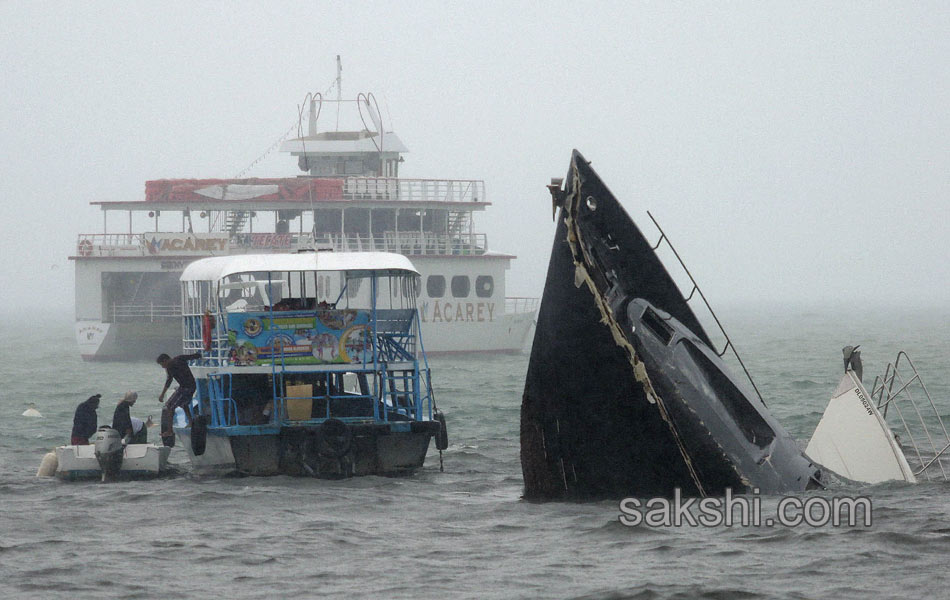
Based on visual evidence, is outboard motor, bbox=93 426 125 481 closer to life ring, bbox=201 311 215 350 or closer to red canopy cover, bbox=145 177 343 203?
life ring, bbox=201 311 215 350

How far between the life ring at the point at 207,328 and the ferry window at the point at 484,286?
115ft

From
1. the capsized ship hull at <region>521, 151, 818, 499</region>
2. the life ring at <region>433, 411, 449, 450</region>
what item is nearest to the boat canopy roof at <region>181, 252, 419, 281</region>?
the life ring at <region>433, 411, 449, 450</region>

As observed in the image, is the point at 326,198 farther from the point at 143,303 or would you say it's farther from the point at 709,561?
the point at 709,561

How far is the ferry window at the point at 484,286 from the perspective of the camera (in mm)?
54344

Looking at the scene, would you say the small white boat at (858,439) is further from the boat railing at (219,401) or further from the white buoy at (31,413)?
the white buoy at (31,413)

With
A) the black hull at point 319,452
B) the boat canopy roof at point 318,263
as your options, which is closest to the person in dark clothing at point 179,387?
the boat canopy roof at point 318,263

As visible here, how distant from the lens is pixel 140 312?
5434 centimetres

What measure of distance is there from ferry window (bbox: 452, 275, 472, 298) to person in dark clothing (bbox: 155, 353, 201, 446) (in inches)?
1314

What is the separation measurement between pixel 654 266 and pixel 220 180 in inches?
1646

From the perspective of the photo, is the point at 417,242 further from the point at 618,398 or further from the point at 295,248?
the point at 618,398

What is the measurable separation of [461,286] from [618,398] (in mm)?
39773

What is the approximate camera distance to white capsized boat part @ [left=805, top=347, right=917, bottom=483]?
16.1 m

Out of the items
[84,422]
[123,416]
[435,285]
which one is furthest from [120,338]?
[123,416]

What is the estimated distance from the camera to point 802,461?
15133mm
